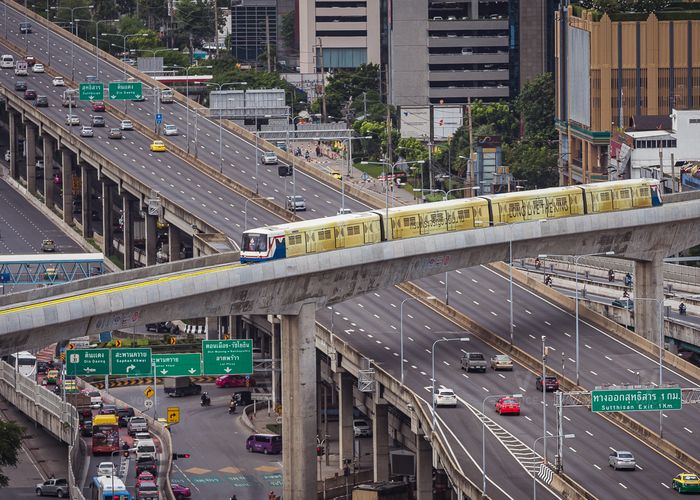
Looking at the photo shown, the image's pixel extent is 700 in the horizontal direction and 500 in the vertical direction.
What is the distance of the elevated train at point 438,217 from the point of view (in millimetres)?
163250

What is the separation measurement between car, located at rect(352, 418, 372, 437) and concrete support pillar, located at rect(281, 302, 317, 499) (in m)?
18.4

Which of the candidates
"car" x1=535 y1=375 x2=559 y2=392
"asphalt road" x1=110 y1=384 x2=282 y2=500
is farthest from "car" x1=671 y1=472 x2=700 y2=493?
"asphalt road" x1=110 y1=384 x2=282 y2=500

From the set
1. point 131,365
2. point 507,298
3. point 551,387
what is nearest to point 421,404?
point 551,387

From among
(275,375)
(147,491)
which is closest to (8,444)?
(147,491)

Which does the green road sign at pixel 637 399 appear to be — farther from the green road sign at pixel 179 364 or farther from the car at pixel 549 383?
the green road sign at pixel 179 364

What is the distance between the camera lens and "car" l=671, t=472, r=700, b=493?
456 feet

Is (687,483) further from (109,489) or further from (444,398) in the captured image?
(109,489)

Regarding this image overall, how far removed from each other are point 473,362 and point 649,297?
1031 inches

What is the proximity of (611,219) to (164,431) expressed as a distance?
3940 cm

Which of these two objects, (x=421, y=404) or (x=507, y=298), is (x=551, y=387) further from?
(x=507, y=298)

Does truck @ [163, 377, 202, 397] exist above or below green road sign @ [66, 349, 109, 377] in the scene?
below

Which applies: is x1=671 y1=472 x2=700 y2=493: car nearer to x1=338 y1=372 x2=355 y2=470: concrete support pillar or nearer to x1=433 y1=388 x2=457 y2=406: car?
x1=433 y1=388 x2=457 y2=406: car

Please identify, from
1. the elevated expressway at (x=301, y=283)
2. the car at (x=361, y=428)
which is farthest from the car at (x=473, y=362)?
the car at (x=361, y=428)

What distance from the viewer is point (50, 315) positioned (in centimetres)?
14600
